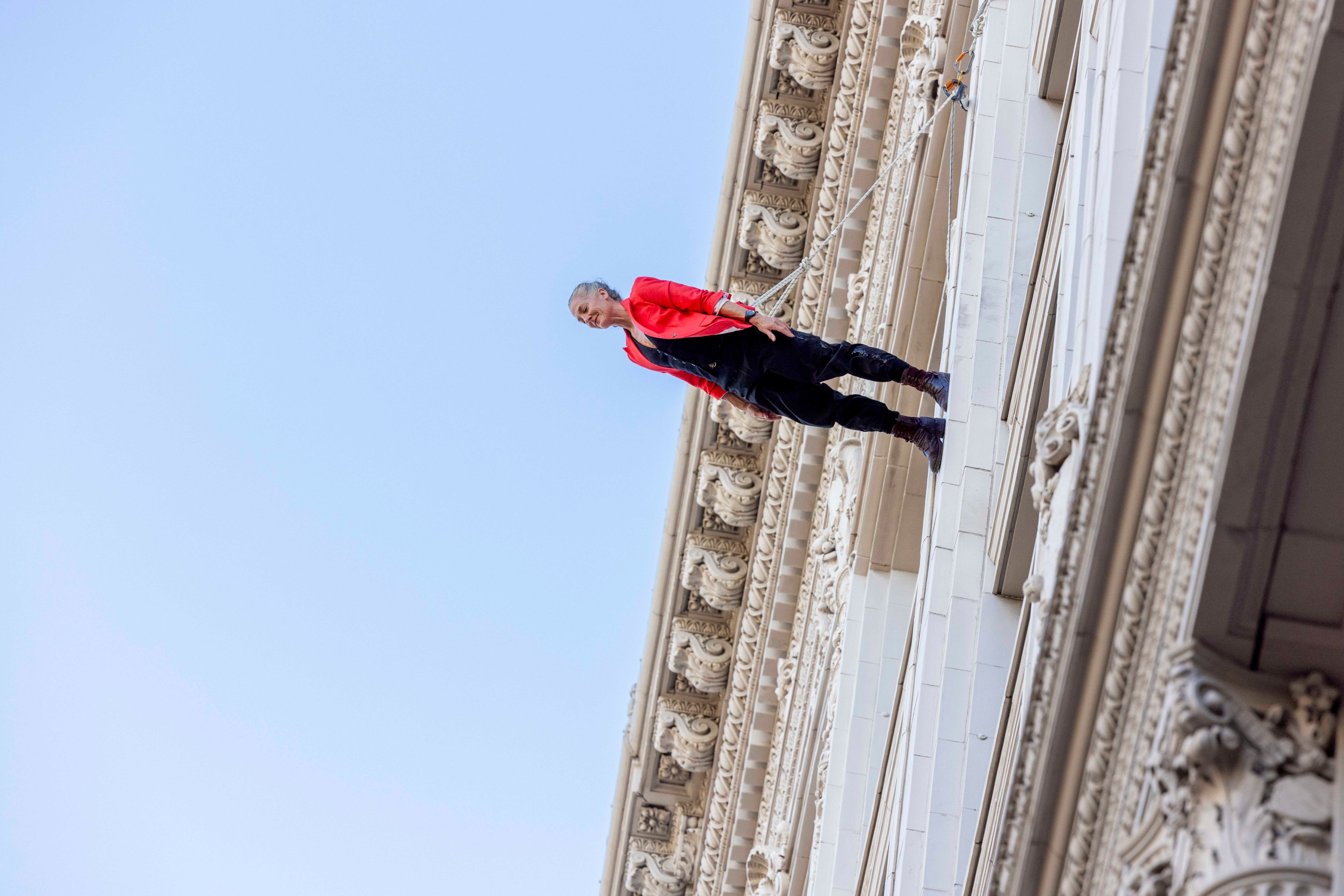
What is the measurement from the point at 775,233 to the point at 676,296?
518cm

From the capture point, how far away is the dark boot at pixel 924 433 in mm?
9664

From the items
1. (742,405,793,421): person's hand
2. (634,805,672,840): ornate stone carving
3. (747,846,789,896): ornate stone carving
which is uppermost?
(742,405,793,421): person's hand

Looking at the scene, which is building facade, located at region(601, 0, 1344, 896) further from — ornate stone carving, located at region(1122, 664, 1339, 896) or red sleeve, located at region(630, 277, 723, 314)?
red sleeve, located at region(630, 277, 723, 314)

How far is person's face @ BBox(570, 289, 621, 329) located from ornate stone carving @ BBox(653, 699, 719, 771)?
21.1ft

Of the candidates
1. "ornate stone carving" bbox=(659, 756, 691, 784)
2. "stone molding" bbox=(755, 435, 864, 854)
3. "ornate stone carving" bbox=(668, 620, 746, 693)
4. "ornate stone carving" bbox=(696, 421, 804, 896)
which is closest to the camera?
"stone molding" bbox=(755, 435, 864, 854)

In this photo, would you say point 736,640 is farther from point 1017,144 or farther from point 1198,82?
point 1198,82

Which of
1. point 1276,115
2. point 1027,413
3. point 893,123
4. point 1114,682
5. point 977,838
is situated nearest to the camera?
point 1276,115

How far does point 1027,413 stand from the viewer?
315 inches

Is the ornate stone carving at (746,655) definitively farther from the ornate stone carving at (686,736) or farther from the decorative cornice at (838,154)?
the decorative cornice at (838,154)

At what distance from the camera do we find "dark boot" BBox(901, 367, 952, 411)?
9.48 metres

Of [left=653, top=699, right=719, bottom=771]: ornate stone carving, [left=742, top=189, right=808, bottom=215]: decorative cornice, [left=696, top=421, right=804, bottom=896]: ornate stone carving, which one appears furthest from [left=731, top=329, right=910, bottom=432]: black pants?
[left=653, top=699, right=719, bottom=771]: ornate stone carving

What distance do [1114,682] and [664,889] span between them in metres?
11.4

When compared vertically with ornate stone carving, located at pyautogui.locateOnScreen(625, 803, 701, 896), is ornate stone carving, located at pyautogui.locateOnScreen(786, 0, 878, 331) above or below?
above

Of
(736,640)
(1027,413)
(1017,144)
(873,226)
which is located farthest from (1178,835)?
(736,640)
